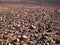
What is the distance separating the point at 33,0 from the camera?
25672 mm

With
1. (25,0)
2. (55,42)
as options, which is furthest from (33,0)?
(55,42)

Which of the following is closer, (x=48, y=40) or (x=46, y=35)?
(x=48, y=40)

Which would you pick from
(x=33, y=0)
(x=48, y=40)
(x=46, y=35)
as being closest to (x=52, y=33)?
(x=46, y=35)

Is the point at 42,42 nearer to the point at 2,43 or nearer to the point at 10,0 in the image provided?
the point at 2,43

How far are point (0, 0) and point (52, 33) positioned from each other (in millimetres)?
17670

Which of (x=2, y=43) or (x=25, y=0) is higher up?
(x=2, y=43)

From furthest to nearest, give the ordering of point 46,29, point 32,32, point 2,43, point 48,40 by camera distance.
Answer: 1. point 46,29
2. point 32,32
3. point 48,40
4. point 2,43

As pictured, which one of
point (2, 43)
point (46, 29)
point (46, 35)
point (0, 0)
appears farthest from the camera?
point (0, 0)

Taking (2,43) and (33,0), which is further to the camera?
(33,0)

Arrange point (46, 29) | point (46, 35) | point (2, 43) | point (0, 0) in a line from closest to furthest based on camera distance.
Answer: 1. point (2, 43)
2. point (46, 35)
3. point (46, 29)
4. point (0, 0)

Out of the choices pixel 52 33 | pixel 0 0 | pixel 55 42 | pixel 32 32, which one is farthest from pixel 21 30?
pixel 0 0

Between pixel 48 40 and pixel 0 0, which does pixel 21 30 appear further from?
pixel 0 0

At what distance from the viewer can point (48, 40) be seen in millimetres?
7293

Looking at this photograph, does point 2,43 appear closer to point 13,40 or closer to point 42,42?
point 13,40
